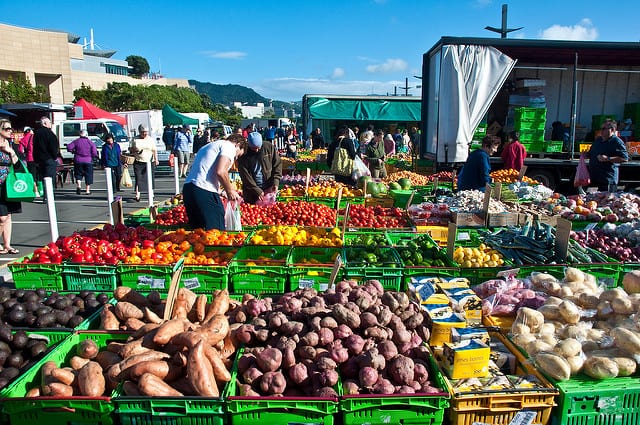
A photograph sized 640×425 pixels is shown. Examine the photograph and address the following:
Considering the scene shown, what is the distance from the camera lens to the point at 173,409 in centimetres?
248

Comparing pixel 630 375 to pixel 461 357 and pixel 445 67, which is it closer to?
pixel 461 357

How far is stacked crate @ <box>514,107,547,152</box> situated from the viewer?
39.1 ft

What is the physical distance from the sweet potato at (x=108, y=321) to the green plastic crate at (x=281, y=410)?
1323mm

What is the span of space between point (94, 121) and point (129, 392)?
2337 centimetres

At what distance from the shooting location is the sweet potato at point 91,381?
8.44 ft

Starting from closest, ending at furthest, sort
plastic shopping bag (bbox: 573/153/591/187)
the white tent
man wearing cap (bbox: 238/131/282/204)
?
man wearing cap (bbox: 238/131/282/204)
plastic shopping bag (bbox: 573/153/591/187)
the white tent

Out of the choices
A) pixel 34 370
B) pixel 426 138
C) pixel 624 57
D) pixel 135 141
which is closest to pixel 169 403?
pixel 34 370

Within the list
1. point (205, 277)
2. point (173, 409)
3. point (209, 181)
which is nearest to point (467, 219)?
point (209, 181)

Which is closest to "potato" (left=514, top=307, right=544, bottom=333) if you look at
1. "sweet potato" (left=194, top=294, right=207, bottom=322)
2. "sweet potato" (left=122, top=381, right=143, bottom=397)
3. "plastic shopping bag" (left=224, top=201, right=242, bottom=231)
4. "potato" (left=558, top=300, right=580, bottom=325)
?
"potato" (left=558, top=300, right=580, bottom=325)

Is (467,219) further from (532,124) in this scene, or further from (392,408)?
(532,124)

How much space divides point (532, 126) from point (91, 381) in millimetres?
11974

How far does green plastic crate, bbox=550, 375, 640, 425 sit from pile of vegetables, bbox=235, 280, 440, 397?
748 millimetres

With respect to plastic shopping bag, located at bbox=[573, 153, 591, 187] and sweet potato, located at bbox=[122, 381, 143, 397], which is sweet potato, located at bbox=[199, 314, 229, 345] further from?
plastic shopping bag, located at bbox=[573, 153, 591, 187]

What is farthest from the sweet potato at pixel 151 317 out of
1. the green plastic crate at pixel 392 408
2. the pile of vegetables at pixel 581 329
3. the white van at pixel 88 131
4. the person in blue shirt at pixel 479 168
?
the white van at pixel 88 131
